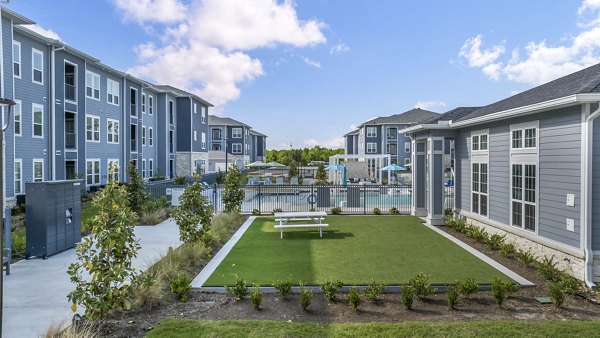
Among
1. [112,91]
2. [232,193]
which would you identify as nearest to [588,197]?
[232,193]

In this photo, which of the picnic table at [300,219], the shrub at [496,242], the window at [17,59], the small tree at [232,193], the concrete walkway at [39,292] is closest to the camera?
the concrete walkway at [39,292]

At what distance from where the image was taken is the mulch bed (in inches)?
239

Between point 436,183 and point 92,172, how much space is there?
907 inches

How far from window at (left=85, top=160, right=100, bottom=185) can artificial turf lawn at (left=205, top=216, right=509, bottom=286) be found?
57.1 feet

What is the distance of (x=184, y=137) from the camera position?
40688mm

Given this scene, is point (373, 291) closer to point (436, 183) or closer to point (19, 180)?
point (436, 183)

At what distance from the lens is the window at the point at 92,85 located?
85.4ft

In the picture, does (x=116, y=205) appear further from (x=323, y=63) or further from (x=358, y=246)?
(x=323, y=63)

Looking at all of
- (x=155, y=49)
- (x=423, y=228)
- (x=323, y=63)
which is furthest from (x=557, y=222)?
(x=155, y=49)

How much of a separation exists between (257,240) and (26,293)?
637 centimetres

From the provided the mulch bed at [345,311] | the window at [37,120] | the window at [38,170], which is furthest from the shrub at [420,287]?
the window at [37,120]

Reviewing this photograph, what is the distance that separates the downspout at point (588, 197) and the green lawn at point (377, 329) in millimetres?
2338

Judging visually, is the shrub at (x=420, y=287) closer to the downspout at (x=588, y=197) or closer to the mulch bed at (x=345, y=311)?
the mulch bed at (x=345, y=311)

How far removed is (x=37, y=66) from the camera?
69.5 feet
